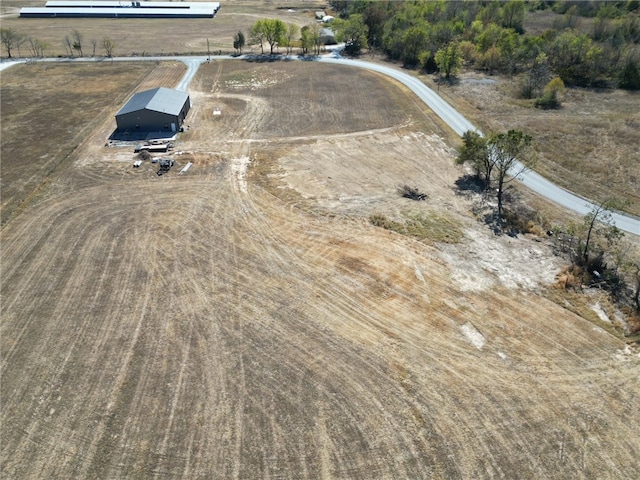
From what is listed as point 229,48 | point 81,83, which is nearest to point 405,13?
point 229,48

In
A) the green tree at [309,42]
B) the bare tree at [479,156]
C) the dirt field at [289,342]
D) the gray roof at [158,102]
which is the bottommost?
the dirt field at [289,342]

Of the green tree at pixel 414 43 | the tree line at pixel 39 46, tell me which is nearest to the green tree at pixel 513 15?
the green tree at pixel 414 43

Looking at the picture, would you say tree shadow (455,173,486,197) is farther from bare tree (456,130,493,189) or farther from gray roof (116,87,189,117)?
gray roof (116,87,189,117)

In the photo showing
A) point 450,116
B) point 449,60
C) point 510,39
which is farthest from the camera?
point 510,39

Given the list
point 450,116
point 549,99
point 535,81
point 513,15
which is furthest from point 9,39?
point 513,15

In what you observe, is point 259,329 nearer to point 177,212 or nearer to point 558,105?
point 177,212

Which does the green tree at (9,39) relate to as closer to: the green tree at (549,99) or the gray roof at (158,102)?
the gray roof at (158,102)

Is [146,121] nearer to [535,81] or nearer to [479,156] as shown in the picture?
[479,156]
